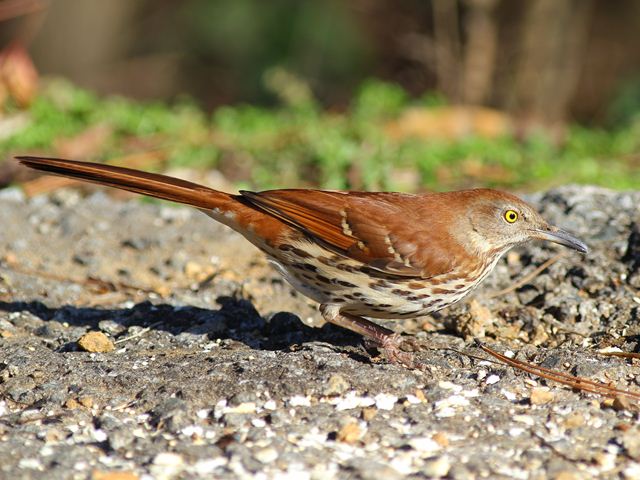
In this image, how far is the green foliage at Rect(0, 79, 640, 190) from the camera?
673cm

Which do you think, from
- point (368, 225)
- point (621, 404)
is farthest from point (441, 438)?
point (368, 225)

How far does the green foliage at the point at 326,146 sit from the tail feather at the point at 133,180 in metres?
2.05

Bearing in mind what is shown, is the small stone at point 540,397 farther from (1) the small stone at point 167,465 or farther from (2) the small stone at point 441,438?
(1) the small stone at point 167,465

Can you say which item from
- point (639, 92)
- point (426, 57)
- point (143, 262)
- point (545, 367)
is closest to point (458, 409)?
point (545, 367)

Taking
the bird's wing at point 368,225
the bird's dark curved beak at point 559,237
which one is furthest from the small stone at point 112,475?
the bird's dark curved beak at point 559,237

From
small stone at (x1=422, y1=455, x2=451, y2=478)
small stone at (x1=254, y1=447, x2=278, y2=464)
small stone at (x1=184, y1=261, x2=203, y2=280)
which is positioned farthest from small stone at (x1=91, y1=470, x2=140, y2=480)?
small stone at (x1=184, y1=261, x2=203, y2=280)

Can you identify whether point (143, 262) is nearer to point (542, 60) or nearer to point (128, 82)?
point (542, 60)

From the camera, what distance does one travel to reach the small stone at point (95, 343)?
4312 mm

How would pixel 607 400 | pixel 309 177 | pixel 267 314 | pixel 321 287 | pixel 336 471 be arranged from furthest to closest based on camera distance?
pixel 309 177
pixel 267 314
pixel 321 287
pixel 607 400
pixel 336 471

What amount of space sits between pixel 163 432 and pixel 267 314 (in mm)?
1411

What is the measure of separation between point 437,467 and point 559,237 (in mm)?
1712

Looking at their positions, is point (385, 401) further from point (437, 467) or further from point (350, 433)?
point (437, 467)

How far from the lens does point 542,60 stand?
963 centimetres

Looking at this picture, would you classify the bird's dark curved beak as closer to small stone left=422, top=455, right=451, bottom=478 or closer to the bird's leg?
the bird's leg
